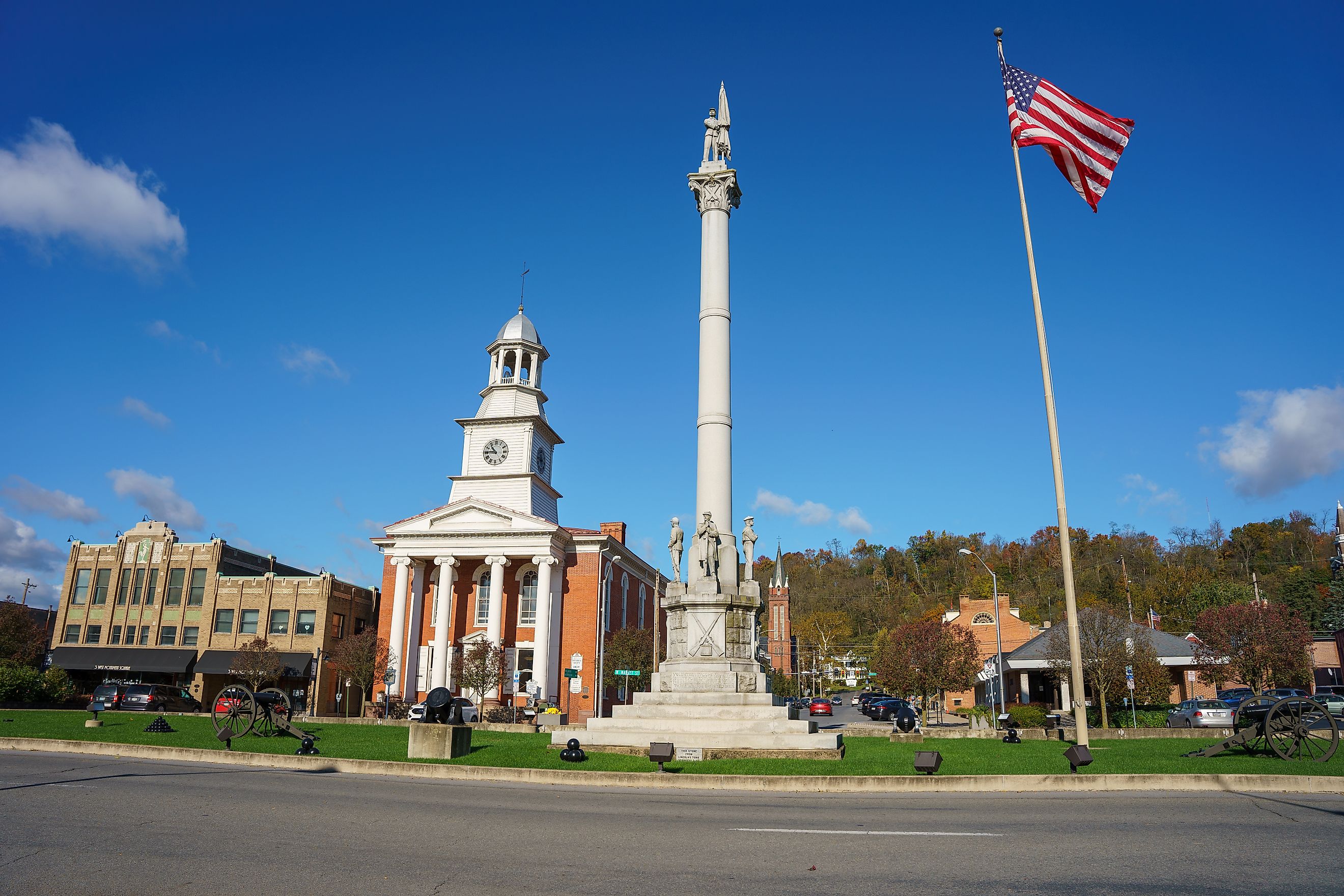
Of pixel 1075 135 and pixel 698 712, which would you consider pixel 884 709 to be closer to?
pixel 698 712

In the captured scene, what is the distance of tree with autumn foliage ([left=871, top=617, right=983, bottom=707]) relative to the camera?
133ft

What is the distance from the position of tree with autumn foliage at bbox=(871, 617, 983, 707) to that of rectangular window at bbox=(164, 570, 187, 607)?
4390cm

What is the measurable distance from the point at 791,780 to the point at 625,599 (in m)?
43.0

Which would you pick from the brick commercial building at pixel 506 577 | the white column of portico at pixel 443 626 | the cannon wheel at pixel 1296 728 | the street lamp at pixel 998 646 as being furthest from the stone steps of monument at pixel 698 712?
the white column of portico at pixel 443 626

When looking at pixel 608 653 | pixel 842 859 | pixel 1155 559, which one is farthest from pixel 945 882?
pixel 1155 559

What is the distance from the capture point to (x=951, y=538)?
154000 millimetres

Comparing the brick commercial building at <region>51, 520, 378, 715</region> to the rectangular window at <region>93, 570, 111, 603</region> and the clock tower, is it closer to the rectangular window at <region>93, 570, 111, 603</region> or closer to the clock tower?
the rectangular window at <region>93, 570, 111, 603</region>

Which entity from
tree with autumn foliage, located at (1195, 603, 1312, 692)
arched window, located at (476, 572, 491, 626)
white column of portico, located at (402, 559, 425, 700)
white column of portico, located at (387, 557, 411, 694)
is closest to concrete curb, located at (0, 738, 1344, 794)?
white column of portico, located at (387, 557, 411, 694)

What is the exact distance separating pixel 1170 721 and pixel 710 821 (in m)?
32.1

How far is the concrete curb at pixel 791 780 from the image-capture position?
46.2ft

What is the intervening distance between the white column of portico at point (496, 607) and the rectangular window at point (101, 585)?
2771 cm

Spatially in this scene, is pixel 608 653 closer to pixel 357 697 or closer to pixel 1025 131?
pixel 357 697

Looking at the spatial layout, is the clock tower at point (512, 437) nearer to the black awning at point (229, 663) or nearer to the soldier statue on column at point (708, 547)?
the black awning at point (229, 663)

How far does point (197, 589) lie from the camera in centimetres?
5612
